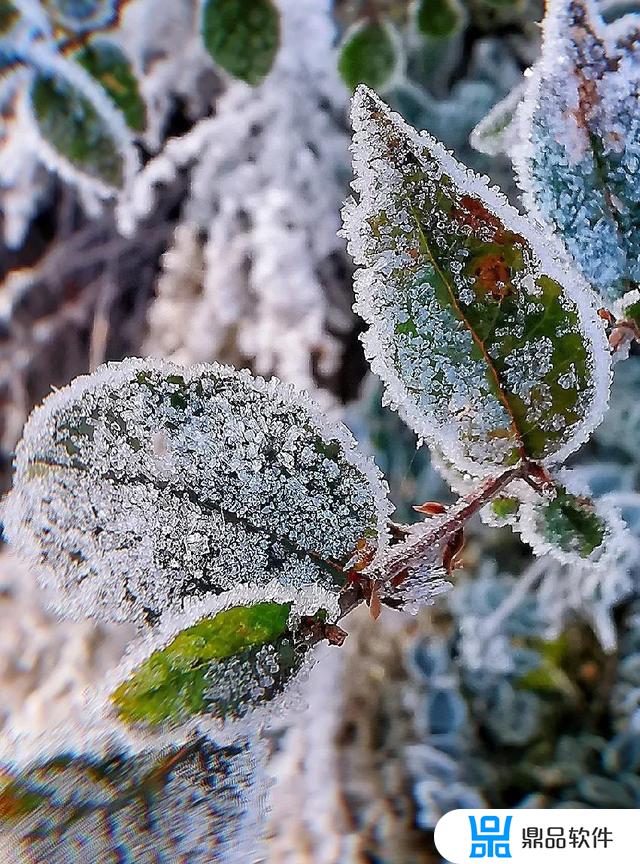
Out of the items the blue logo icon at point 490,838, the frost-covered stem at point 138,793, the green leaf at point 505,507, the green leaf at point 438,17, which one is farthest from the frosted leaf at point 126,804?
the green leaf at point 438,17

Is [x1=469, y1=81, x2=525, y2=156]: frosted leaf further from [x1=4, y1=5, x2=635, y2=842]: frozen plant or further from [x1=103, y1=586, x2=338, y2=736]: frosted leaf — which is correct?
[x1=103, y1=586, x2=338, y2=736]: frosted leaf

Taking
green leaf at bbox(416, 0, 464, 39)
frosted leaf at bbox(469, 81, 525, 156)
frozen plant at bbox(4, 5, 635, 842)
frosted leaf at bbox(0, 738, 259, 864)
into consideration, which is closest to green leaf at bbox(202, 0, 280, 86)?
green leaf at bbox(416, 0, 464, 39)

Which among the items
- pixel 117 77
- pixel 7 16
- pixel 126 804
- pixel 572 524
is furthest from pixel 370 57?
pixel 126 804

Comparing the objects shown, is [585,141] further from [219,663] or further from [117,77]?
[117,77]

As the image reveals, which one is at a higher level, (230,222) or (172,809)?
(230,222)

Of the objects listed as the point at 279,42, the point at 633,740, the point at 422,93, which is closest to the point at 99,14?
the point at 279,42

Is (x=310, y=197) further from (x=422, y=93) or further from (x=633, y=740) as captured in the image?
(x=633, y=740)
